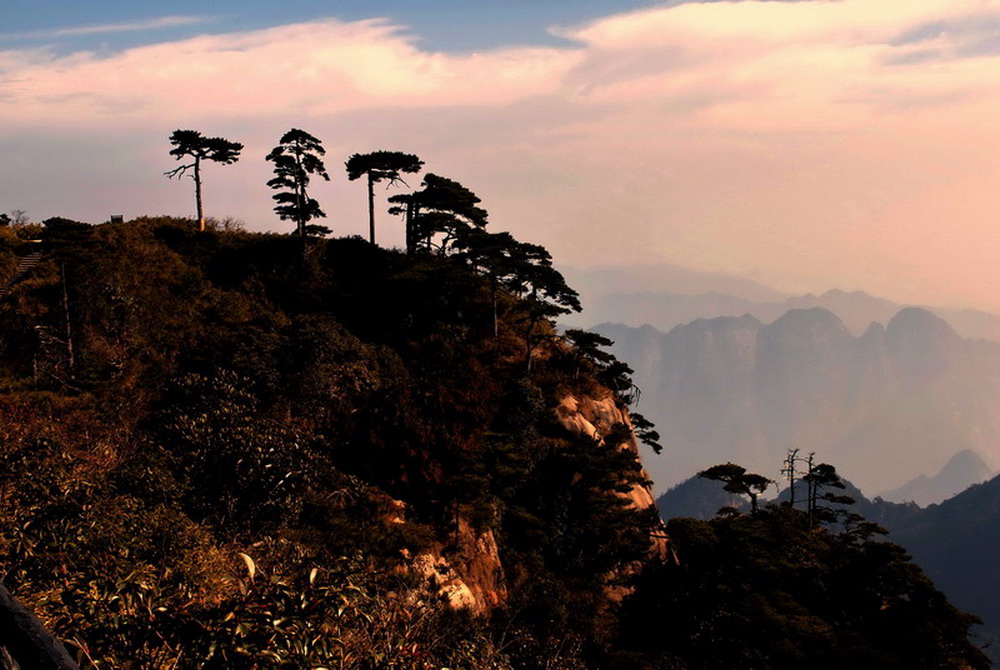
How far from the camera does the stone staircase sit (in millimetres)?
43069

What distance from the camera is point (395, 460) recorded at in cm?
3522

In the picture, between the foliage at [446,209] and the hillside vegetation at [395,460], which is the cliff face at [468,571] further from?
the foliage at [446,209]

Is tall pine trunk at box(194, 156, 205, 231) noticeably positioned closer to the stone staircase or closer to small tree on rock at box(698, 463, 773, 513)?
the stone staircase

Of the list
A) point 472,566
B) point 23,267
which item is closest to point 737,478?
point 472,566

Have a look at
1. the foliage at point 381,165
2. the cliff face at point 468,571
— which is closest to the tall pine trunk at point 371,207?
the foliage at point 381,165

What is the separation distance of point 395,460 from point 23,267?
33.1 metres

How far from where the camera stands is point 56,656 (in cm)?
698

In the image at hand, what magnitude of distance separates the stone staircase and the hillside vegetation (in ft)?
1.74

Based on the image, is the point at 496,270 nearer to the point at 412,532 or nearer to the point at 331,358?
the point at 331,358

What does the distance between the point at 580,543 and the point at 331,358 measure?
19963mm

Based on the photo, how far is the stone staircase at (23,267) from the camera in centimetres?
4307

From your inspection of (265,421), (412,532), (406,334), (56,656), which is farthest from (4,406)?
(56,656)

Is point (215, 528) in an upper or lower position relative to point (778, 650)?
upper

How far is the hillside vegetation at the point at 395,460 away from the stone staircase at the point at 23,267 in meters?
0.53
